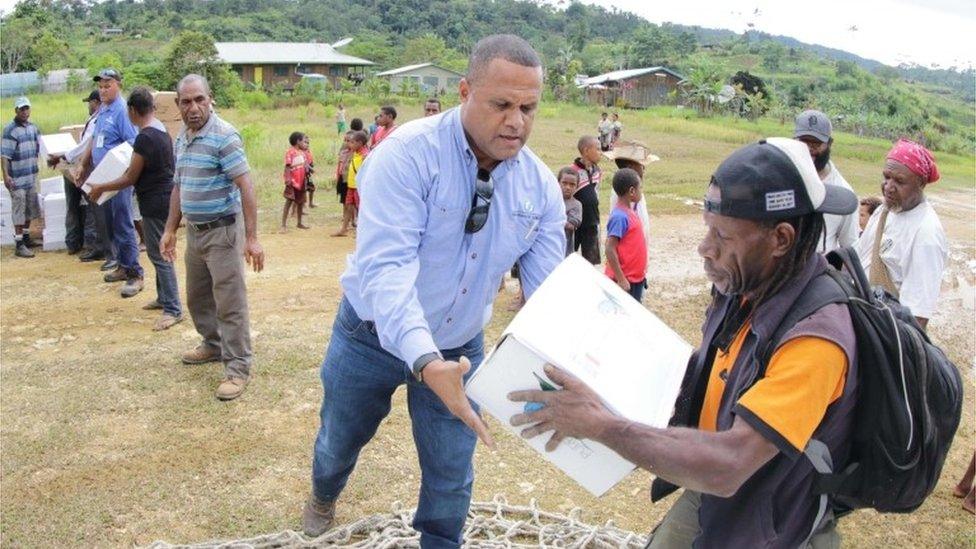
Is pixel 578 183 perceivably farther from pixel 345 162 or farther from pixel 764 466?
pixel 764 466

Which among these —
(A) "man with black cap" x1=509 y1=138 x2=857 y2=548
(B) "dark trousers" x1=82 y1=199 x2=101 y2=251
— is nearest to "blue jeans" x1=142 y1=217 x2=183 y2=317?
(B) "dark trousers" x1=82 y1=199 x2=101 y2=251

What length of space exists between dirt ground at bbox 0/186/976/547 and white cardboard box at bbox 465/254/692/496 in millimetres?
2084

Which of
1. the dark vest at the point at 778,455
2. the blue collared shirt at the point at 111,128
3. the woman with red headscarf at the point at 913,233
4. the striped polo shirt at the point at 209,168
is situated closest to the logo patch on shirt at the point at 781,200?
the dark vest at the point at 778,455

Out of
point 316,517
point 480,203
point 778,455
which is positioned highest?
point 480,203

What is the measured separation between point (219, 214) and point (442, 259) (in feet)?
9.12

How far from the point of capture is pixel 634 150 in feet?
19.6

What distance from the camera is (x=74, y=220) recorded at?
348 inches

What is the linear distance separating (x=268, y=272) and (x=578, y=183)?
330 cm

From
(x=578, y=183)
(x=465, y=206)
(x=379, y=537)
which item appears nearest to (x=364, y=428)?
(x=379, y=537)

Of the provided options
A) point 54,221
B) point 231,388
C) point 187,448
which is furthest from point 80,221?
point 187,448

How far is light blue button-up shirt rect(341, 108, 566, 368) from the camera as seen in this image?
7.48ft

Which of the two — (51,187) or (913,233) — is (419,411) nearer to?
(913,233)

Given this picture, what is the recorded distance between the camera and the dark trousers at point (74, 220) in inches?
346

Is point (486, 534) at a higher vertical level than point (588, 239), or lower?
lower
